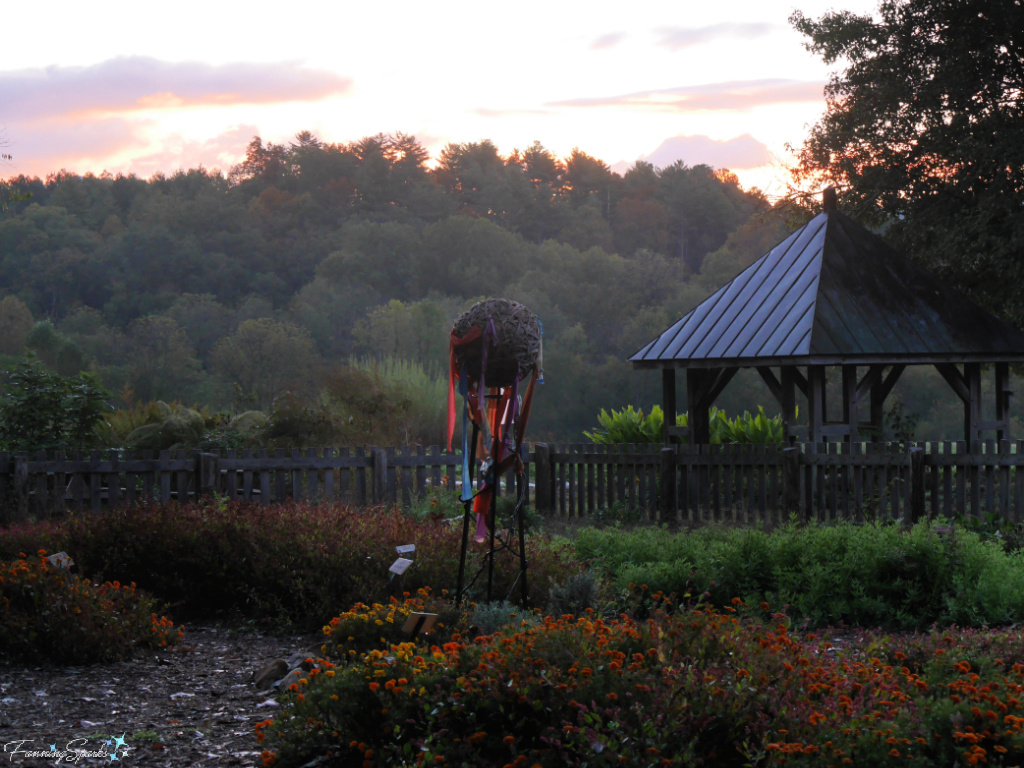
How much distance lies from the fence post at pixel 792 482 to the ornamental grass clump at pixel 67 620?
674 centimetres

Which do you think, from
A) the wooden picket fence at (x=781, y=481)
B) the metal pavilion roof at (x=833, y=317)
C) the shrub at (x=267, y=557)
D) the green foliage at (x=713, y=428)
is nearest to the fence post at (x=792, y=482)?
the wooden picket fence at (x=781, y=481)

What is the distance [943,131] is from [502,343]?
12911 mm

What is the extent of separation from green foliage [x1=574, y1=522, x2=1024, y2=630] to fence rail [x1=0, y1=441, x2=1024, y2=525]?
3047 millimetres

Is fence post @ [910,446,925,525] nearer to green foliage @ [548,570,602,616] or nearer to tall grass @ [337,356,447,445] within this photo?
green foliage @ [548,570,602,616]

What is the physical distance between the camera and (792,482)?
10.6 m

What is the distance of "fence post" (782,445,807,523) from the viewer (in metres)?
10.6

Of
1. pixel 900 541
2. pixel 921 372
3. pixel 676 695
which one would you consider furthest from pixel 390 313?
pixel 676 695

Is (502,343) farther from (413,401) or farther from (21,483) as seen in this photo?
(413,401)

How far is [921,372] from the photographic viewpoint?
4419 centimetres

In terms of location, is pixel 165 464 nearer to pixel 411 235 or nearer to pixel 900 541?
pixel 900 541

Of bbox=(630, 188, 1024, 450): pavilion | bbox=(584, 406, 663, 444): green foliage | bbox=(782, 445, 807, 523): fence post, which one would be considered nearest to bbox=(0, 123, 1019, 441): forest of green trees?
bbox=(584, 406, 663, 444): green foliage

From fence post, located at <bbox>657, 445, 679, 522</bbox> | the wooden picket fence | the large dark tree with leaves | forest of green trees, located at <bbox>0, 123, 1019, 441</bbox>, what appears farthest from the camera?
forest of green trees, located at <bbox>0, 123, 1019, 441</bbox>

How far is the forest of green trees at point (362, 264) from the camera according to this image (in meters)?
41.4

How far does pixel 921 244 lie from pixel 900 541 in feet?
33.7
